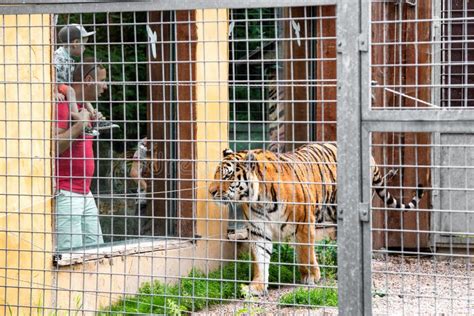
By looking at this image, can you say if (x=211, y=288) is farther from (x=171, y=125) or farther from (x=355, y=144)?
(x=355, y=144)

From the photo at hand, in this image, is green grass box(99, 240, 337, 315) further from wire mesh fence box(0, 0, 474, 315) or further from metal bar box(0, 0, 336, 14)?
metal bar box(0, 0, 336, 14)

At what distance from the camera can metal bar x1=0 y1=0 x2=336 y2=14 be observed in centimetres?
419

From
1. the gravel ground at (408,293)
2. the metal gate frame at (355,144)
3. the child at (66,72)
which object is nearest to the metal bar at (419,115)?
the metal gate frame at (355,144)

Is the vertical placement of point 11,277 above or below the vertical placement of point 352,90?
below

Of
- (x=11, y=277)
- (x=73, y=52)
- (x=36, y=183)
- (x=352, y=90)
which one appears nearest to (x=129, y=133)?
(x=73, y=52)

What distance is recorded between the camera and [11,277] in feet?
18.5

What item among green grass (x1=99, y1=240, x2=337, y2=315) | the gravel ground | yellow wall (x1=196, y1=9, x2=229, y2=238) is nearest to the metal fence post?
the gravel ground

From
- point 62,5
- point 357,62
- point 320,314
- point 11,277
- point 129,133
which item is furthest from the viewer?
point 129,133

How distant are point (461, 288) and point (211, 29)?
2.76 m

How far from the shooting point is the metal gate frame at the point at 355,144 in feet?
13.2

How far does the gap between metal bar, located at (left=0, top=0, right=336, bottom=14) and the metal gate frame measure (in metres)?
0.16

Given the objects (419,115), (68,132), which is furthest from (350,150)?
(68,132)

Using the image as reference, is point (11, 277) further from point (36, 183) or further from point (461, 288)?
point (461, 288)

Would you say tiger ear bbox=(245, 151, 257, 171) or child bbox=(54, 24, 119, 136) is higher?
child bbox=(54, 24, 119, 136)
